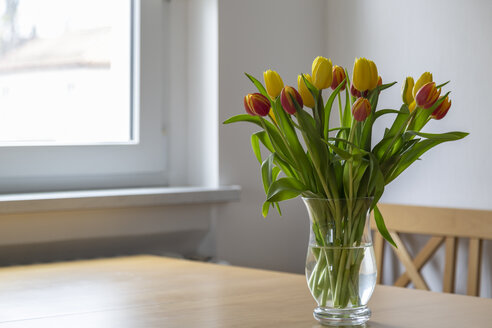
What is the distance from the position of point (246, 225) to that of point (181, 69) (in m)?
0.52

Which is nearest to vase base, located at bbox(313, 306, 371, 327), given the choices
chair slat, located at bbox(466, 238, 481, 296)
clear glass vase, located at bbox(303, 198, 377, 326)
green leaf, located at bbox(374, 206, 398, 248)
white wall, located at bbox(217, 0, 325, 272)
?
clear glass vase, located at bbox(303, 198, 377, 326)

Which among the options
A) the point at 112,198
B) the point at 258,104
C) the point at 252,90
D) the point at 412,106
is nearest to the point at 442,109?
the point at 412,106

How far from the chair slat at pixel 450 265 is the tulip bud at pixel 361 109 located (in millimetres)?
1025

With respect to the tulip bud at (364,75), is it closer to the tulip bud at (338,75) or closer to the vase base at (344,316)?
the tulip bud at (338,75)

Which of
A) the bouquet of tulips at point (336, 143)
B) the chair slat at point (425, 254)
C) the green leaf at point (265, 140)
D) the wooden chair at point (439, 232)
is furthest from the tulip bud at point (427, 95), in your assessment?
the chair slat at point (425, 254)

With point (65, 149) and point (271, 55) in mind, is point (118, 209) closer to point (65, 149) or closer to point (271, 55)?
point (65, 149)

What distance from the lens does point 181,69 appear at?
7.16ft

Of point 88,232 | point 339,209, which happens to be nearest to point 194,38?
point 88,232

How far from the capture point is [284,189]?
3.19ft

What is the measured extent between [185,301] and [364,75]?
20.3 inches

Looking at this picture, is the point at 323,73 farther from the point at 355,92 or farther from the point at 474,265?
the point at 474,265

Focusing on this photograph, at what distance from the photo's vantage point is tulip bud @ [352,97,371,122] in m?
0.93

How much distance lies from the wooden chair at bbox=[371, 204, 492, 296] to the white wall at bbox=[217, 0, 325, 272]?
1.07ft

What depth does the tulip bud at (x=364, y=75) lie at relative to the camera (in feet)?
3.13
